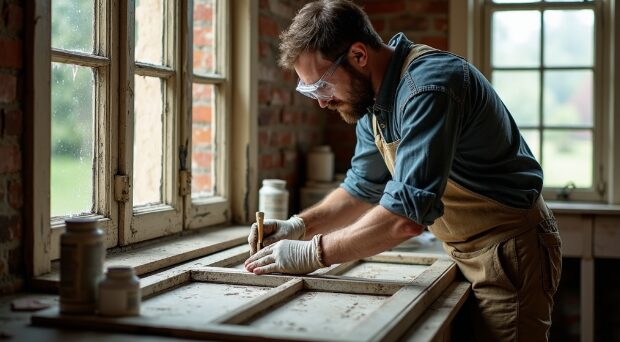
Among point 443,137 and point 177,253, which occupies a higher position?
point 443,137

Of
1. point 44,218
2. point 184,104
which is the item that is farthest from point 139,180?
point 44,218

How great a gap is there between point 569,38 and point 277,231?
225 cm

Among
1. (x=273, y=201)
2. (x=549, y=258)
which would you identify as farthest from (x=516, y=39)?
(x=549, y=258)

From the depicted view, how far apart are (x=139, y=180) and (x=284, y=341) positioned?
137 centimetres

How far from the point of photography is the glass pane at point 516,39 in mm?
3930

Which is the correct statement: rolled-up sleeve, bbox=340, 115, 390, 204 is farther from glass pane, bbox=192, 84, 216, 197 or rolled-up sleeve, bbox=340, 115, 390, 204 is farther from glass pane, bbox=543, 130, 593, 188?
glass pane, bbox=543, 130, 593, 188

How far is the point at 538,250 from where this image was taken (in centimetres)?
223

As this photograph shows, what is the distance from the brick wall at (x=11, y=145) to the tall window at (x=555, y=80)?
105 inches

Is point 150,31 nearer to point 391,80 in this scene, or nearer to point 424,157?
point 391,80

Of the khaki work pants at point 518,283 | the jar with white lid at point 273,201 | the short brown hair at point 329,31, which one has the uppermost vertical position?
the short brown hair at point 329,31

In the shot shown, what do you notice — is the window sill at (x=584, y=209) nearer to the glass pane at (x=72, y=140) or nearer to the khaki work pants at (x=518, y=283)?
the khaki work pants at (x=518, y=283)

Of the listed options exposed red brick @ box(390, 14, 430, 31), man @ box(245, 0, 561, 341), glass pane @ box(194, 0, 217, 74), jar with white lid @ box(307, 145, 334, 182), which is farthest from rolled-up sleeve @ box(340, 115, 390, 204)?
exposed red brick @ box(390, 14, 430, 31)

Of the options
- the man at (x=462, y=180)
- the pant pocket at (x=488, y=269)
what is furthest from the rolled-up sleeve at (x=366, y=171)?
the pant pocket at (x=488, y=269)

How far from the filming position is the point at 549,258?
7.37 ft
